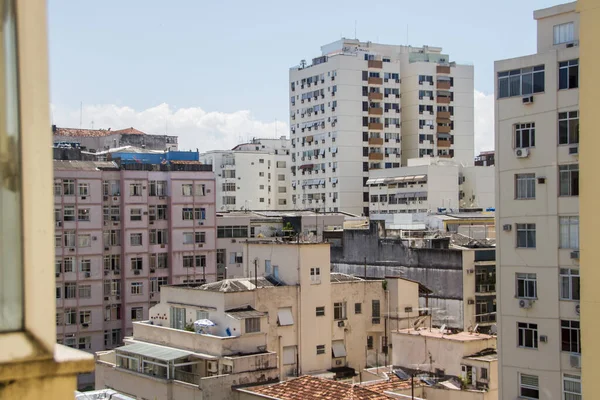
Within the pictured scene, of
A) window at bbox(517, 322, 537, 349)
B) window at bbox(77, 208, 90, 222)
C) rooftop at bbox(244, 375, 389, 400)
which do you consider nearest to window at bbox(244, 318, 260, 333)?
rooftop at bbox(244, 375, 389, 400)

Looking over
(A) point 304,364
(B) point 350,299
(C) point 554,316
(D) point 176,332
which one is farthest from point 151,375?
(C) point 554,316

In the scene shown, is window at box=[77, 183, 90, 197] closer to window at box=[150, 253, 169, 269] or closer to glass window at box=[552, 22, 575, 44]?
window at box=[150, 253, 169, 269]

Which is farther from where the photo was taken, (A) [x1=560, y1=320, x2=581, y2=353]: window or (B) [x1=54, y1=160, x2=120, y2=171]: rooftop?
(B) [x1=54, y1=160, x2=120, y2=171]: rooftop

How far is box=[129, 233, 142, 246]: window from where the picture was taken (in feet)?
142

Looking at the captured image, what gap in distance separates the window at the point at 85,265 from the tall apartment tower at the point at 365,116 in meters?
33.8

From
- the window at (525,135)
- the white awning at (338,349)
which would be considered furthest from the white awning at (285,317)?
the window at (525,135)

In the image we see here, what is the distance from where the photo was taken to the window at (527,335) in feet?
57.0

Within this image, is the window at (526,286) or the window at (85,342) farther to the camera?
the window at (85,342)

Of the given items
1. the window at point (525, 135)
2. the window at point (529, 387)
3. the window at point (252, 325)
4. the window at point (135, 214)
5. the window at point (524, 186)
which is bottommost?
the window at point (252, 325)

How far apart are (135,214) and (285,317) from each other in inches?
631

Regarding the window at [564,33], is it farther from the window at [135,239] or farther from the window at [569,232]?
the window at [135,239]

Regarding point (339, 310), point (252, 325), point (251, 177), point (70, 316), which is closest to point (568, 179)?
point (252, 325)

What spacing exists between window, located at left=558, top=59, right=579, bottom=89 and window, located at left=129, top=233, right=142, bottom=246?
2999 cm

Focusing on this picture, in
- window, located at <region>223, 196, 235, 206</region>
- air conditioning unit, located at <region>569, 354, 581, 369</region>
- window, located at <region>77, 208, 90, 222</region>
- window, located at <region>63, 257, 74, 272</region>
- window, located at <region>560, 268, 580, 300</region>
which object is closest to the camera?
air conditioning unit, located at <region>569, 354, 581, 369</region>
